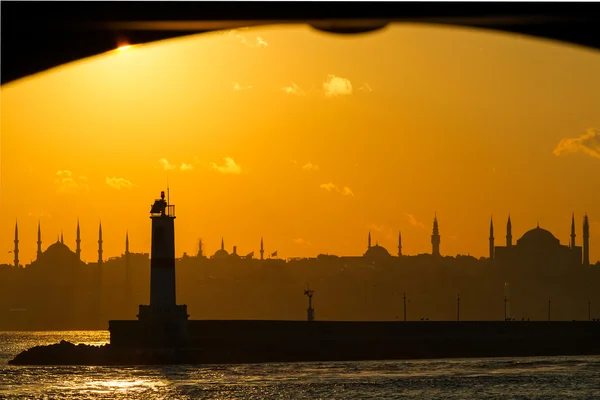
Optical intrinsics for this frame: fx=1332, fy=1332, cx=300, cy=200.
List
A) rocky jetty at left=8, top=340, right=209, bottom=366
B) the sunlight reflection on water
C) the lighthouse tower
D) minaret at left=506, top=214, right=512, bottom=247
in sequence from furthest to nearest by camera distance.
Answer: minaret at left=506, top=214, right=512, bottom=247, rocky jetty at left=8, top=340, right=209, bottom=366, the lighthouse tower, the sunlight reflection on water

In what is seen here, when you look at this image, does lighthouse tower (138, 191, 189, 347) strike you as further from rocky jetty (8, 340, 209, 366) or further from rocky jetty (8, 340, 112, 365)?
rocky jetty (8, 340, 112, 365)

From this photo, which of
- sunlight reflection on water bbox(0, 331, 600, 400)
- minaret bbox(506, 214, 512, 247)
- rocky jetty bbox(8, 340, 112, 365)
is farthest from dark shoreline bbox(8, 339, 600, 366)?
minaret bbox(506, 214, 512, 247)

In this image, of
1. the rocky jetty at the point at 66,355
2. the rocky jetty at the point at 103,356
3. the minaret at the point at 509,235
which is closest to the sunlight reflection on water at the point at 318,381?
the rocky jetty at the point at 103,356

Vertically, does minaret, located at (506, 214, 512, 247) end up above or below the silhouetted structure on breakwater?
above

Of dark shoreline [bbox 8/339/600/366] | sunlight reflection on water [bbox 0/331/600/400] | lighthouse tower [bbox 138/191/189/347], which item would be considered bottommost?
sunlight reflection on water [bbox 0/331/600/400]

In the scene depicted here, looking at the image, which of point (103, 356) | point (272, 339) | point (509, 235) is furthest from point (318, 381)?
point (509, 235)

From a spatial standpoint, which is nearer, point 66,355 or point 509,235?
point 66,355

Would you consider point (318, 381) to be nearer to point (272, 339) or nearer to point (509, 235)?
point (272, 339)

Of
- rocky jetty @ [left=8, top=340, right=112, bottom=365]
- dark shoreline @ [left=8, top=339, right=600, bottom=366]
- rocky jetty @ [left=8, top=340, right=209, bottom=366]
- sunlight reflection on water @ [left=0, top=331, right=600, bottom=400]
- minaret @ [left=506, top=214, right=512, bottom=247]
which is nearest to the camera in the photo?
sunlight reflection on water @ [left=0, top=331, right=600, bottom=400]

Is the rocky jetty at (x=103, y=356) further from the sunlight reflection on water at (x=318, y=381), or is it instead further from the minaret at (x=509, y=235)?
the minaret at (x=509, y=235)
